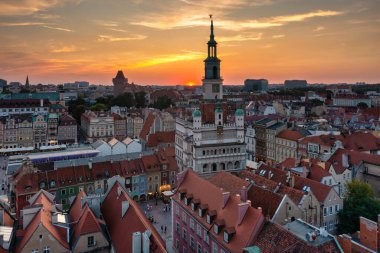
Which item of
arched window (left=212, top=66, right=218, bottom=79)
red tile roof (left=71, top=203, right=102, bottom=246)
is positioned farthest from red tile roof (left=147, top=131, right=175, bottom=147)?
red tile roof (left=71, top=203, right=102, bottom=246)

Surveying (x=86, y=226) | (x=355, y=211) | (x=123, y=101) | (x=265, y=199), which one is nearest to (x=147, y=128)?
(x=265, y=199)

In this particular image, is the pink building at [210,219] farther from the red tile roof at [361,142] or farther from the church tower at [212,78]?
the red tile roof at [361,142]

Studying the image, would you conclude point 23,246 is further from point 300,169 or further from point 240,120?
point 240,120

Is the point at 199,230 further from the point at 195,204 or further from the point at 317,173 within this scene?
the point at 317,173

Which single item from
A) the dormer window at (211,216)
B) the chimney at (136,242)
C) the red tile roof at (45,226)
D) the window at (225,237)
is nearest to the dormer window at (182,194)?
the dormer window at (211,216)

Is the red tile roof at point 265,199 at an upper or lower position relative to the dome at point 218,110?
lower
